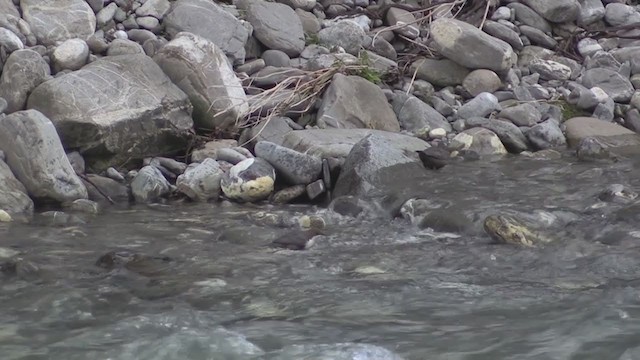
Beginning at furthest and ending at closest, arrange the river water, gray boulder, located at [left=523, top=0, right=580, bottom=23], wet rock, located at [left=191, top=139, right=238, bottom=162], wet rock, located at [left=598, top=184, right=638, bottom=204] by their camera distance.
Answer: gray boulder, located at [left=523, top=0, right=580, bottom=23] → wet rock, located at [left=191, top=139, right=238, bottom=162] → wet rock, located at [left=598, top=184, right=638, bottom=204] → the river water

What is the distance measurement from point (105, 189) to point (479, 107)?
3.66 meters

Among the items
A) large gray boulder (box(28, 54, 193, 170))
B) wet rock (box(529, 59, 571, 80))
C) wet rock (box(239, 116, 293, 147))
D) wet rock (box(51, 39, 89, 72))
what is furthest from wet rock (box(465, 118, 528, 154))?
Answer: wet rock (box(51, 39, 89, 72))

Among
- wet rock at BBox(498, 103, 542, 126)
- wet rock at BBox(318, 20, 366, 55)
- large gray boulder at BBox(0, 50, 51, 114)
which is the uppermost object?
large gray boulder at BBox(0, 50, 51, 114)

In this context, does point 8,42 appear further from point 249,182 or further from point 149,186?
point 249,182

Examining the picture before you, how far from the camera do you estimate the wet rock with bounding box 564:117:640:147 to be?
8359mm

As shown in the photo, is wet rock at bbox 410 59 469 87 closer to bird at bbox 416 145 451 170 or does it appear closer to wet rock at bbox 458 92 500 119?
wet rock at bbox 458 92 500 119

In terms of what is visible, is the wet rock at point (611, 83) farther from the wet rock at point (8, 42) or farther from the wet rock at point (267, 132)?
the wet rock at point (8, 42)

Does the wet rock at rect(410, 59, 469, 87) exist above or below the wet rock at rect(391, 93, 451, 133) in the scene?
above

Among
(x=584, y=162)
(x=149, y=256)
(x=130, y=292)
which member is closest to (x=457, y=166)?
(x=584, y=162)

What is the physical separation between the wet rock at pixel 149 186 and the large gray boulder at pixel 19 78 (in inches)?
43.1

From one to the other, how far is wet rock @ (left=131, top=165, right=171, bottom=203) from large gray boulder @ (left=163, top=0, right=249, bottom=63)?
81.4 inches

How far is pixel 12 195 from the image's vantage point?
20.7 feet

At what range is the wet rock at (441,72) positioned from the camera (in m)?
9.40

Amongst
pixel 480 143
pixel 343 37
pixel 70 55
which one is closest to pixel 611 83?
pixel 480 143
